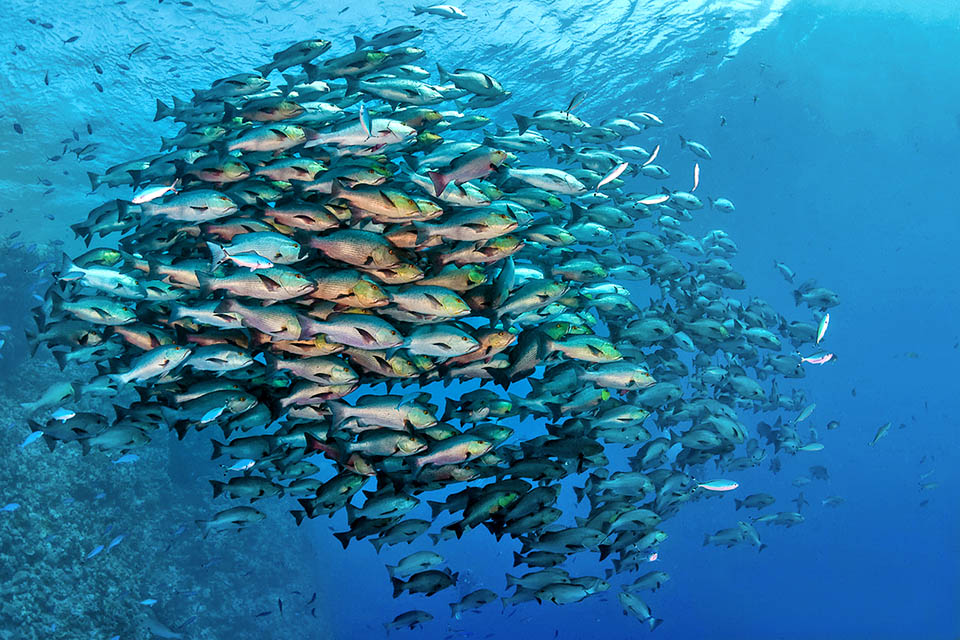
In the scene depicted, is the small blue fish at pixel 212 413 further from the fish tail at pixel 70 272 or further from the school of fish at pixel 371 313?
the fish tail at pixel 70 272

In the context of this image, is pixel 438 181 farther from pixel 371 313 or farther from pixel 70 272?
pixel 70 272

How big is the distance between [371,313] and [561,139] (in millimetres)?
22602

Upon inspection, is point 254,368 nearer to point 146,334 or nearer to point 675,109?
point 146,334

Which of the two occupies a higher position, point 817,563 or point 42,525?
point 42,525

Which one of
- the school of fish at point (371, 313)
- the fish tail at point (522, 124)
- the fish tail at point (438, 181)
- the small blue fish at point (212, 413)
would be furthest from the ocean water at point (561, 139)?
the fish tail at point (438, 181)

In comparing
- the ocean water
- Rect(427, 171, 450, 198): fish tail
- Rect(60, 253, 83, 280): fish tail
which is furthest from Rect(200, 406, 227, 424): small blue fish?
the ocean water

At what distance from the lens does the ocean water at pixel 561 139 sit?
51.6ft

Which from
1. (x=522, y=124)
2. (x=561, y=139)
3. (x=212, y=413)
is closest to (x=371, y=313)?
(x=212, y=413)

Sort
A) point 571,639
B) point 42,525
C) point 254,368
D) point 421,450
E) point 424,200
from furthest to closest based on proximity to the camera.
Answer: point 571,639 → point 42,525 → point 254,368 → point 421,450 → point 424,200

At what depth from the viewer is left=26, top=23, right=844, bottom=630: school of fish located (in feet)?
14.8

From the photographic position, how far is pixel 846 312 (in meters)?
52.9

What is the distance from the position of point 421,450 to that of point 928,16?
32.8 m

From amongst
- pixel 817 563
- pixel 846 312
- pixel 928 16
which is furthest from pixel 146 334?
pixel 817 563

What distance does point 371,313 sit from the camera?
5.01m
